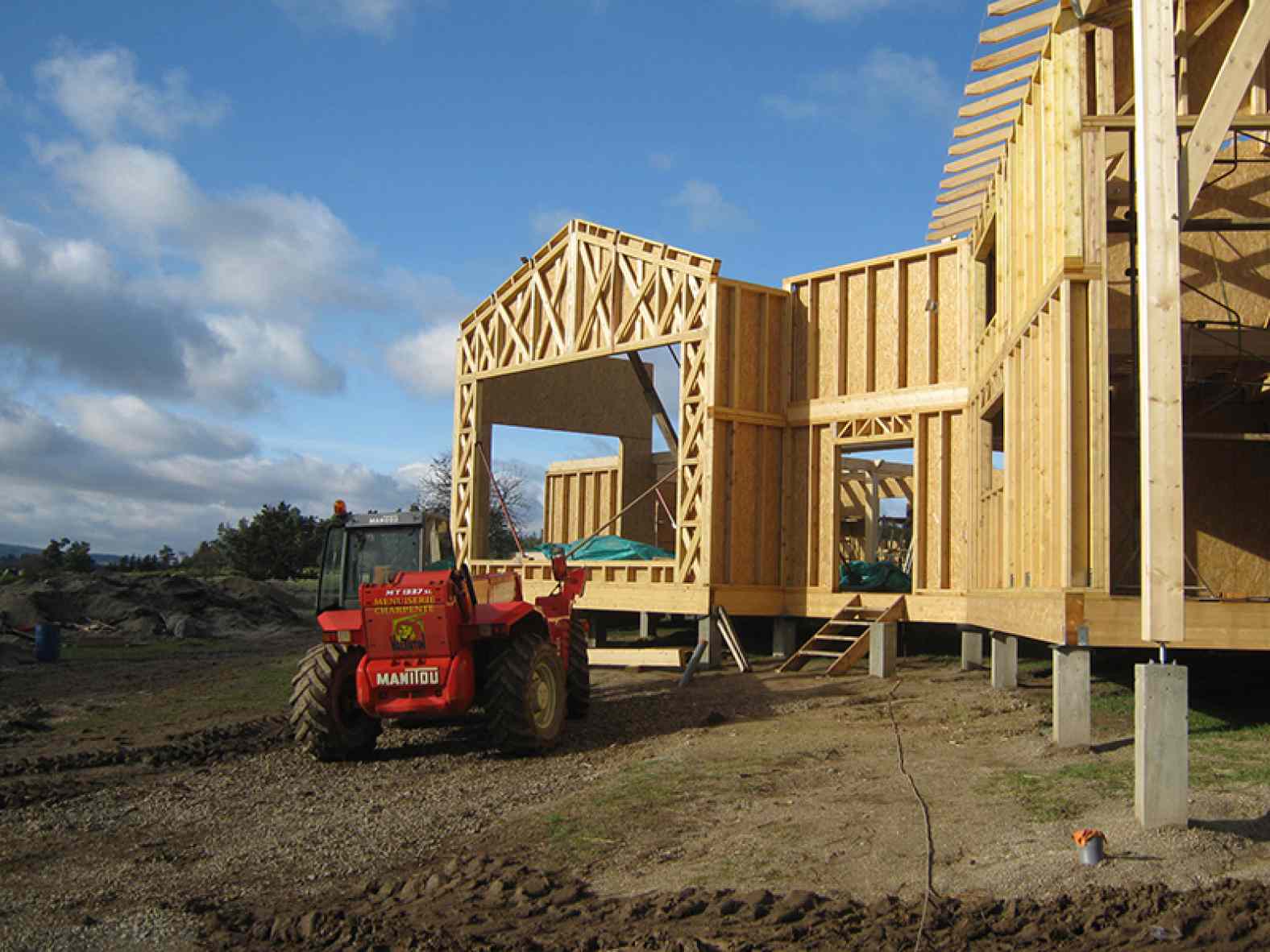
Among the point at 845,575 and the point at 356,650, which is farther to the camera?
the point at 845,575

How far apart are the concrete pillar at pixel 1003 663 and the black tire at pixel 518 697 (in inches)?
210

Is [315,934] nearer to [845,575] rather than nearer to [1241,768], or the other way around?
[1241,768]

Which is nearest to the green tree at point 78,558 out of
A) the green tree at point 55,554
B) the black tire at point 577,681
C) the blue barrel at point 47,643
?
the green tree at point 55,554

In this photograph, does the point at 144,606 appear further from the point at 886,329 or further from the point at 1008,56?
the point at 1008,56

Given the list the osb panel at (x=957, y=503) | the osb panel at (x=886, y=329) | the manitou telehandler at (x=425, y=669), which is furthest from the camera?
the osb panel at (x=886, y=329)

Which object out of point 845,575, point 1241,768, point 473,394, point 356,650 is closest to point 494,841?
point 356,650

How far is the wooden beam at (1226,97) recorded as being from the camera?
6457 mm

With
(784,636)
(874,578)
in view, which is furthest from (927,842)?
(874,578)

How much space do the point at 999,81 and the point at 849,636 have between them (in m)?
7.01

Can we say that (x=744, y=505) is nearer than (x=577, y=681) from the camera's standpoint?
No

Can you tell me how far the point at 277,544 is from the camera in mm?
45875

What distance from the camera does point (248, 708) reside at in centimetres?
1396

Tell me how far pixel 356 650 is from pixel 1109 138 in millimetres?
8408

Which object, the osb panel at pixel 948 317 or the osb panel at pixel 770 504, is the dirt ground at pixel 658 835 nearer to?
the osb panel at pixel 770 504
